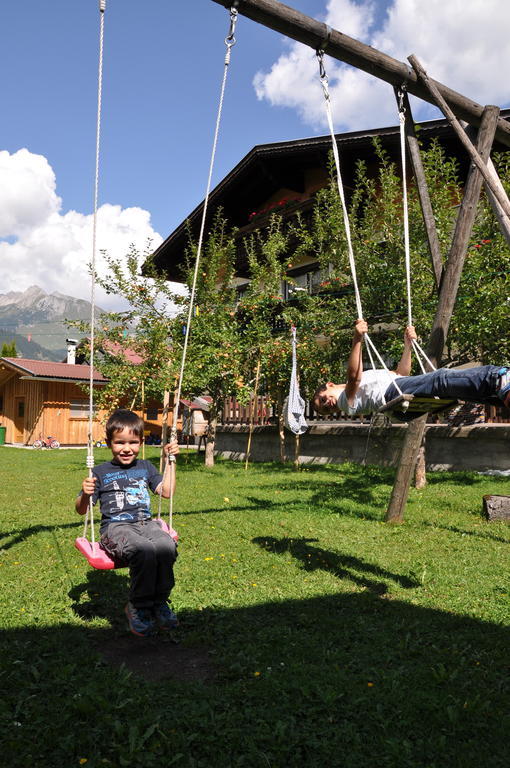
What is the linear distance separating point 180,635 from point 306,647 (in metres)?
0.86

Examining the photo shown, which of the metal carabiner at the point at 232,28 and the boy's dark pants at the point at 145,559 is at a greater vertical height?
the metal carabiner at the point at 232,28

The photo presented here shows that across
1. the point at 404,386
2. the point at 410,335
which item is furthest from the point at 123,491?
the point at 410,335

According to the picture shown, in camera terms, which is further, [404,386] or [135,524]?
[404,386]

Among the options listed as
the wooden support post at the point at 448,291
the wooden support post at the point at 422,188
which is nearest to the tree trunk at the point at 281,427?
the wooden support post at the point at 448,291

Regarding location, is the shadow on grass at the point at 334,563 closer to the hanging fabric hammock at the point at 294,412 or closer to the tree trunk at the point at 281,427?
the hanging fabric hammock at the point at 294,412

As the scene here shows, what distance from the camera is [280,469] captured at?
45.6ft

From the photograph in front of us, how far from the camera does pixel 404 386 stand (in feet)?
17.3

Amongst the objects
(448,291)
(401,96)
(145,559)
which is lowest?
(145,559)

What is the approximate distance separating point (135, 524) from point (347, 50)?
4776mm

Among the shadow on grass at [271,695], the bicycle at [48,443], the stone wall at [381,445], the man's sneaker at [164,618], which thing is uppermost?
the stone wall at [381,445]

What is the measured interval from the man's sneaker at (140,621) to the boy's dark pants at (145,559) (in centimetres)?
4

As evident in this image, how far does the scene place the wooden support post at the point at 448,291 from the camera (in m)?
6.51

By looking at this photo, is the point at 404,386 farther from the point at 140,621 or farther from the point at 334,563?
the point at 140,621

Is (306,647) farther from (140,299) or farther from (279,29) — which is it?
(140,299)
